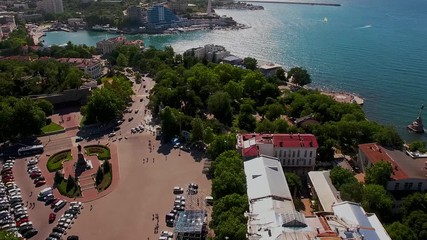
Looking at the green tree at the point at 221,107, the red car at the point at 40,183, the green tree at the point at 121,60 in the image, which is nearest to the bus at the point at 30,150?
the red car at the point at 40,183

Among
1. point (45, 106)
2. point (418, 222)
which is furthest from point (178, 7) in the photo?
point (418, 222)

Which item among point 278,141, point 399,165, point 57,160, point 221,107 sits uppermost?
point 278,141

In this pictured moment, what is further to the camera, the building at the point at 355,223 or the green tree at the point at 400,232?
the green tree at the point at 400,232

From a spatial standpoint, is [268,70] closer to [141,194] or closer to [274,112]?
[274,112]

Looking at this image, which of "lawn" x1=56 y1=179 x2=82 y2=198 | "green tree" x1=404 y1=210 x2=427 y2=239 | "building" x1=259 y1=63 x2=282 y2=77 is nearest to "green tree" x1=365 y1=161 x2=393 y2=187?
"green tree" x1=404 y1=210 x2=427 y2=239

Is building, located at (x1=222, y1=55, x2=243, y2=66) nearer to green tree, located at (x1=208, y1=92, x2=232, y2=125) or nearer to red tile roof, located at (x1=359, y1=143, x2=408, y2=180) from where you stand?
green tree, located at (x1=208, y1=92, x2=232, y2=125)

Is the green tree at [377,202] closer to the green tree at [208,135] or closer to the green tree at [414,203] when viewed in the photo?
the green tree at [414,203]

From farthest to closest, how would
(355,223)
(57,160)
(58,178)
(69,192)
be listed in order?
(57,160) < (58,178) < (69,192) < (355,223)
